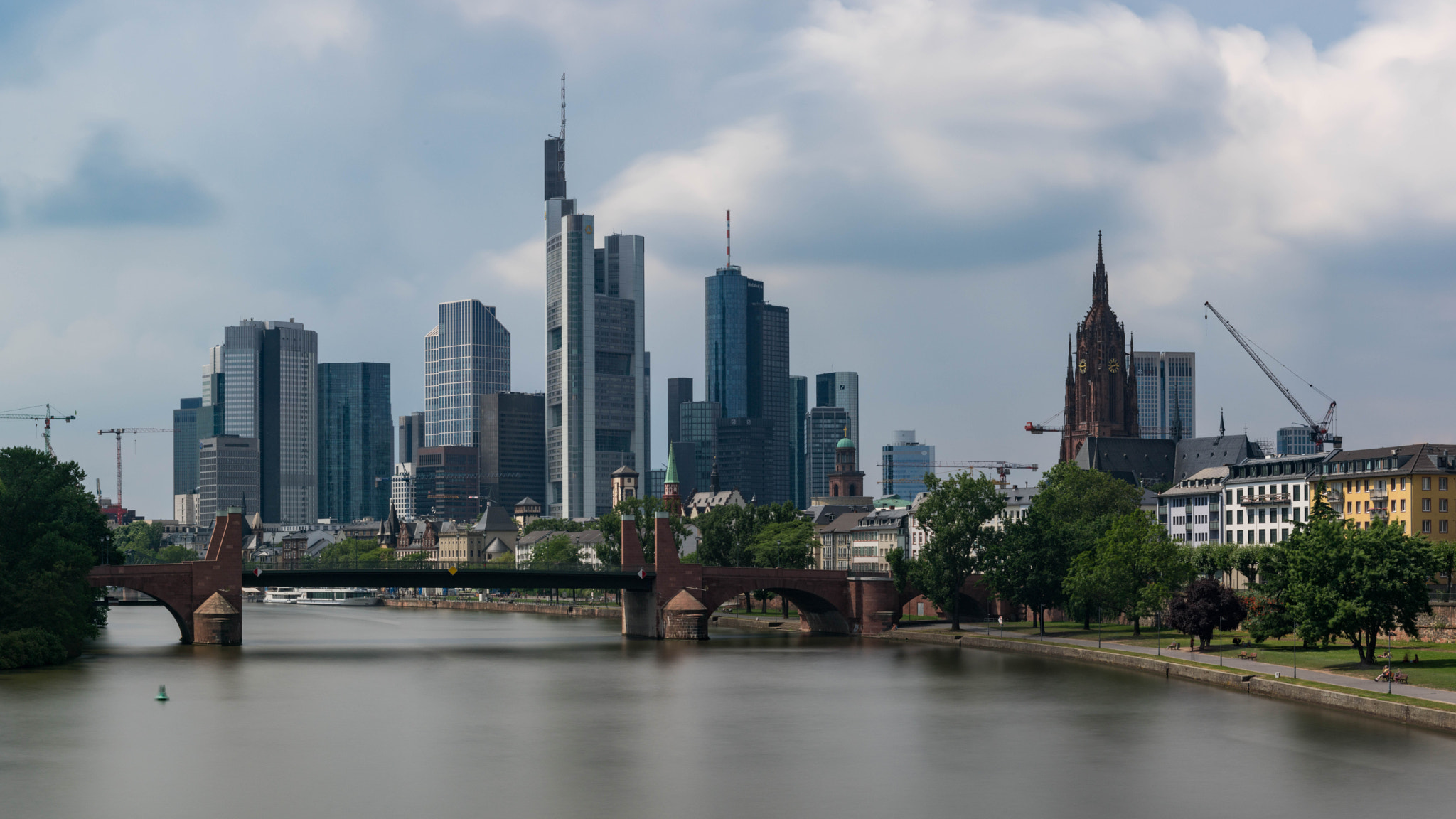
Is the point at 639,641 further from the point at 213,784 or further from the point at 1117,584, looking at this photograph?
the point at 213,784

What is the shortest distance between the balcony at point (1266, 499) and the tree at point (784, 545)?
4722 centimetres

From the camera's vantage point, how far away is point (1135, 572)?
383 feet

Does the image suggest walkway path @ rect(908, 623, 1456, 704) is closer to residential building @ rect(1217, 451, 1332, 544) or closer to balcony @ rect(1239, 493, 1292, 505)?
residential building @ rect(1217, 451, 1332, 544)

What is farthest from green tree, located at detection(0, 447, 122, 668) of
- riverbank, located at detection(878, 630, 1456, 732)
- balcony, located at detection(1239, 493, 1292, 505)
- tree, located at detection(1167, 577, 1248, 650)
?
balcony, located at detection(1239, 493, 1292, 505)

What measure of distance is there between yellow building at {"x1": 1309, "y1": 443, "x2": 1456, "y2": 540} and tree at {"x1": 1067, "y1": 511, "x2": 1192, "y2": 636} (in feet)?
95.2

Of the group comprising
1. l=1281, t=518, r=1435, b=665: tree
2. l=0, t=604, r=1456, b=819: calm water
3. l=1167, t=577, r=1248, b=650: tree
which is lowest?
l=0, t=604, r=1456, b=819: calm water

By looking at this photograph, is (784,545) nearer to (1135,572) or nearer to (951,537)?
(951,537)

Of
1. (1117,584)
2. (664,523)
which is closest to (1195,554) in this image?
(1117,584)

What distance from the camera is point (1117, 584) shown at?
11612cm

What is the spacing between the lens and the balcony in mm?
166750

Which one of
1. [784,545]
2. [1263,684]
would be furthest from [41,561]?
[784,545]

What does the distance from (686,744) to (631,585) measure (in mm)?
71758

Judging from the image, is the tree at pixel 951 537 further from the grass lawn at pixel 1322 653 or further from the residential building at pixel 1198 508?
the residential building at pixel 1198 508

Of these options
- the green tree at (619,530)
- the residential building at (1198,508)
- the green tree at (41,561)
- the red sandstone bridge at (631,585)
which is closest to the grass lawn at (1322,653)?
the red sandstone bridge at (631,585)
